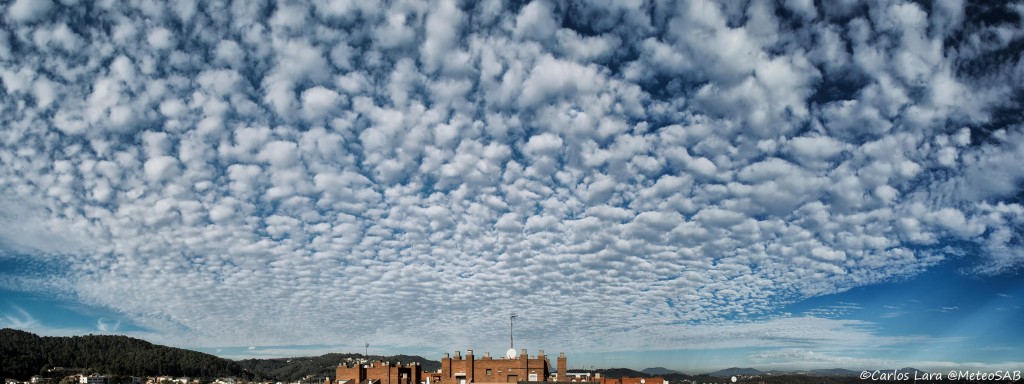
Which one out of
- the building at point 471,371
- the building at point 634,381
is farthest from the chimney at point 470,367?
the building at point 634,381

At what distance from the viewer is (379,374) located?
88.6 metres

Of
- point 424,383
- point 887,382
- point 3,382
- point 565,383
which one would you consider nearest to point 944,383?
point 887,382

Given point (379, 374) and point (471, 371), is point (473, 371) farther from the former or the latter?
point (379, 374)

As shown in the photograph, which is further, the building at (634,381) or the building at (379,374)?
the building at (634,381)

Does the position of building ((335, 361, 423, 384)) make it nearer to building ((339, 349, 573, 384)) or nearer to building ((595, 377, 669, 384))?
building ((339, 349, 573, 384))

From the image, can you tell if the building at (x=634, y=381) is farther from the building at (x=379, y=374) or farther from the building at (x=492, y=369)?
the building at (x=379, y=374)

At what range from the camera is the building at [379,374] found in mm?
88188

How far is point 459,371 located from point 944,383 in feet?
253

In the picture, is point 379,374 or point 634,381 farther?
point 634,381

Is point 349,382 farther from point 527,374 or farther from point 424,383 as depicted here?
point 527,374

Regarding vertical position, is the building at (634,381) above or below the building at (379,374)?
below

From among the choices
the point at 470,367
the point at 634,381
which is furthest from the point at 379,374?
the point at 634,381

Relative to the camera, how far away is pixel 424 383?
9419 centimetres

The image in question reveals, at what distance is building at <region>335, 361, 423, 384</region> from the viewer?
289ft
